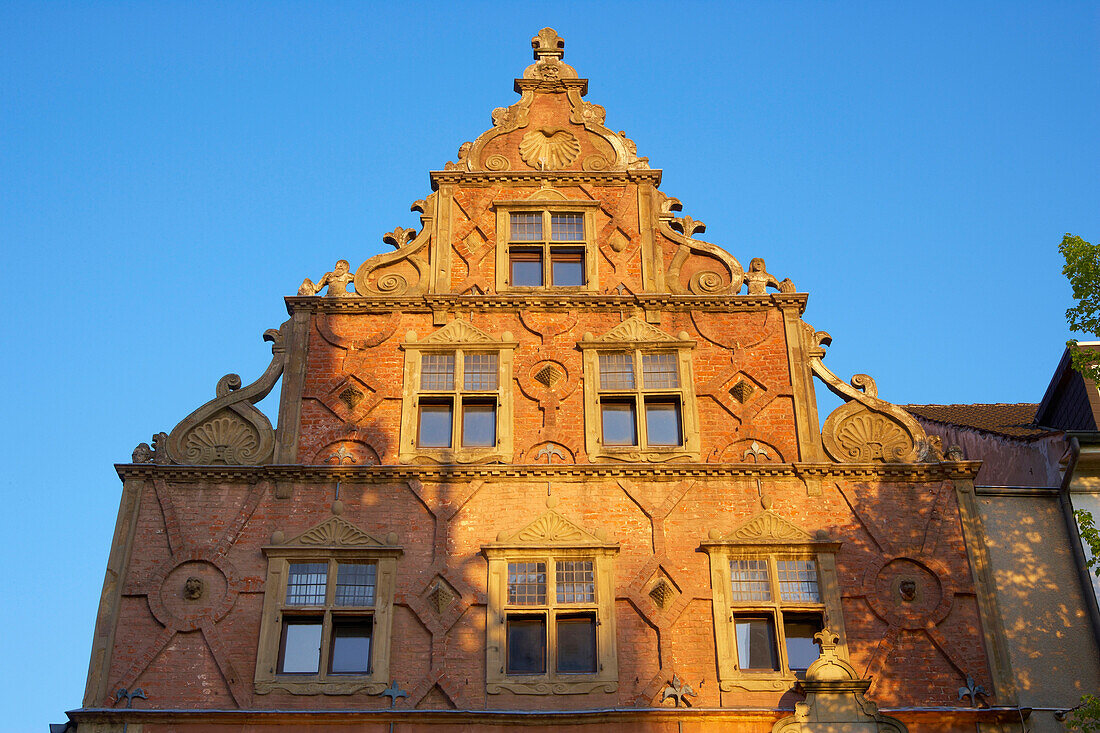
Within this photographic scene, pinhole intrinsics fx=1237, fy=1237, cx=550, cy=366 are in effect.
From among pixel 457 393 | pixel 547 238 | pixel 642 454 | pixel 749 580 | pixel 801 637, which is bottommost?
pixel 801 637

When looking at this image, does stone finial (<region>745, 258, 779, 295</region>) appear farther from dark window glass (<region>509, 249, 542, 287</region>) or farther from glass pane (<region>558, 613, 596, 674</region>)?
glass pane (<region>558, 613, 596, 674</region>)

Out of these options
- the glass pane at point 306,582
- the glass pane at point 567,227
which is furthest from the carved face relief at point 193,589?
the glass pane at point 567,227

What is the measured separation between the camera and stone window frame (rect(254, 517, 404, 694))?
15484 millimetres

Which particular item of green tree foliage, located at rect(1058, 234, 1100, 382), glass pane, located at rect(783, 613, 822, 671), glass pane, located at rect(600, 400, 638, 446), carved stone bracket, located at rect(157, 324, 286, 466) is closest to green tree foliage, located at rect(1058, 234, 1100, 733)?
green tree foliage, located at rect(1058, 234, 1100, 382)

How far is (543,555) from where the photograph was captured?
16500mm

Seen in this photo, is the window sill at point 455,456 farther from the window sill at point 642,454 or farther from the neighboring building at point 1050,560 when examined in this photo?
the neighboring building at point 1050,560

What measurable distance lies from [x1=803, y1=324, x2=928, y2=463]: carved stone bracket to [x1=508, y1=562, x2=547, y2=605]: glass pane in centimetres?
451

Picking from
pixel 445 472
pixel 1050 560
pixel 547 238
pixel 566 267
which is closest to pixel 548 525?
pixel 445 472

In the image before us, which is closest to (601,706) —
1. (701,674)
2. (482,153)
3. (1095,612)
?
(701,674)

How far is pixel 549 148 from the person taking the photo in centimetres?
2086

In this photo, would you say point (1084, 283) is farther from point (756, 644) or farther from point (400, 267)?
point (400, 267)

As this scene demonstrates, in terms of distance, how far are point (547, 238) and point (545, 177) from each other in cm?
122

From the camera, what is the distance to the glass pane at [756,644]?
15891 mm

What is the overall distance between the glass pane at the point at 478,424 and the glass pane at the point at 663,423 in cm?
224
